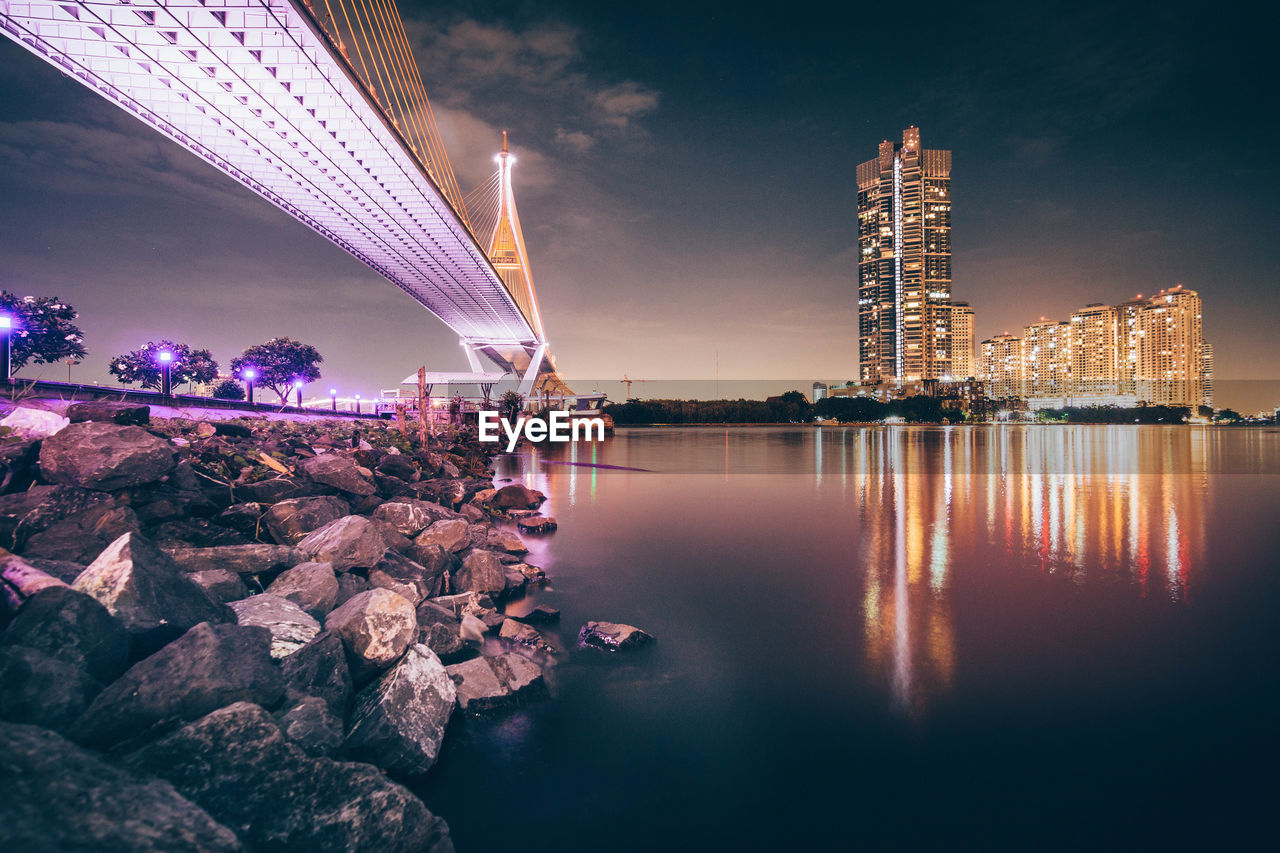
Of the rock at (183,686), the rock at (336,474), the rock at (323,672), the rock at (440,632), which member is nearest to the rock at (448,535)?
the rock at (336,474)

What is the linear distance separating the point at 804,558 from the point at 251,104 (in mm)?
24958

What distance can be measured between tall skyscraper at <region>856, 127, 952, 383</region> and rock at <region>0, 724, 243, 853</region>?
19547 centimetres

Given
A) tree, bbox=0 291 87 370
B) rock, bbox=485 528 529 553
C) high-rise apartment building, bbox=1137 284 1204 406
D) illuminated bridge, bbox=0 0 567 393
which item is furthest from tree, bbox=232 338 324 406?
high-rise apartment building, bbox=1137 284 1204 406

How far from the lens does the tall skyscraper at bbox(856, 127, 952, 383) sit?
575ft

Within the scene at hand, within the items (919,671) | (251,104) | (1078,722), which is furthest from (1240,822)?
(251,104)

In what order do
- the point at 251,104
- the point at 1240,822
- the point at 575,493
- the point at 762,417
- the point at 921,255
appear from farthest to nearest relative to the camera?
the point at 921,255 → the point at 762,417 → the point at 251,104 → the point at 575,493 → the point at 1240,822

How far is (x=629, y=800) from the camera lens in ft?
10.6

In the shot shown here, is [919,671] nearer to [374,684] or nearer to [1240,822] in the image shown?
[1240,822]

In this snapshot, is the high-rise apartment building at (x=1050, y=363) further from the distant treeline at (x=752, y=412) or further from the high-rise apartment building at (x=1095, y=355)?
the distant treeline at (x=752, y=412)

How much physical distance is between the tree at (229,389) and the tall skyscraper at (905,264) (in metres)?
178

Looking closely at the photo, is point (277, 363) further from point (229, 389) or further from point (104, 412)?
point (104, 412)

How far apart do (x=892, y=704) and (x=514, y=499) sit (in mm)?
9254

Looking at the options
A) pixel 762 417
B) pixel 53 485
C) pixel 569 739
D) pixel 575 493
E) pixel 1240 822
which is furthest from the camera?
pixel 762 417

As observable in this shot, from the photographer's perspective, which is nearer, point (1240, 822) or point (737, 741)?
point (1240, 822)
